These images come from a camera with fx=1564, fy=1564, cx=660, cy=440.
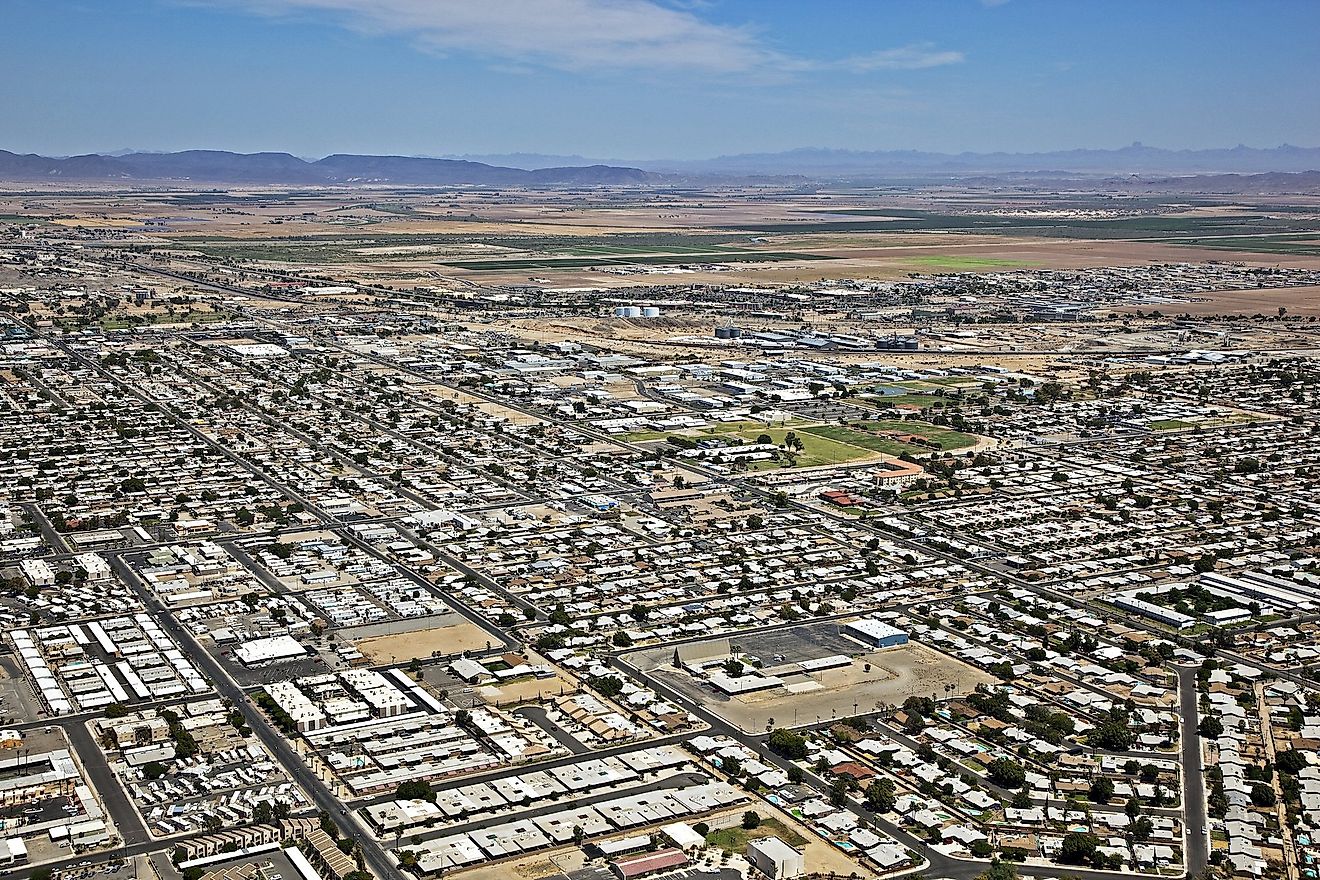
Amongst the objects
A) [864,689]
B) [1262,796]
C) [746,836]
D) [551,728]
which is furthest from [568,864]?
[1262,796]

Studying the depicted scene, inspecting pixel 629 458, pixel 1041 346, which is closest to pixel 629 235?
pixel 1041 346

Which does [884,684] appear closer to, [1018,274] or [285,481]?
[285,481]

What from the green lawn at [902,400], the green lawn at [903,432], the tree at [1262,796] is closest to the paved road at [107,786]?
the tree at [1262,796]

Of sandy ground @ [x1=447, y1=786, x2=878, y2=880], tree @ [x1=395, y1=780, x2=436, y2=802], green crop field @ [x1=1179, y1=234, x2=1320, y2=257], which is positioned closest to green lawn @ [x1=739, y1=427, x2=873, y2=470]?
tree @ [x1=395, y1=780, x2=436, y2=802]

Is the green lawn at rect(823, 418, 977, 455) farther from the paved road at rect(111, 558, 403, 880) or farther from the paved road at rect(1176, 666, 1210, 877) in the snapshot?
the paved road at rect(111, 558, 403, 880)

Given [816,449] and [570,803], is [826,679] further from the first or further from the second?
[816,449]
